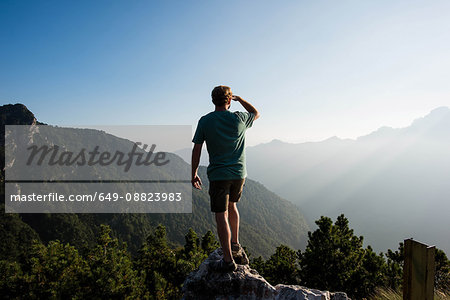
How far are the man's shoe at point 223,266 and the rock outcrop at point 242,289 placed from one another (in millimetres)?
99

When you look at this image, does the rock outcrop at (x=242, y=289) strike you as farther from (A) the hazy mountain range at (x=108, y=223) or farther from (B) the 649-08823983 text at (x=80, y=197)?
(B) the 649-08823983 text at (x=80, y=197)

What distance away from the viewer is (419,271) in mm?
2801

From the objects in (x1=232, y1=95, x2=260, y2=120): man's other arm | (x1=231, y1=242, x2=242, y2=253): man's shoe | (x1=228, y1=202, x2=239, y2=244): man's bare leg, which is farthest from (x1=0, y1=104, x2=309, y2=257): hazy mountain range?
(x1=232, y1=95, x2=260, y2=120): man's other arm

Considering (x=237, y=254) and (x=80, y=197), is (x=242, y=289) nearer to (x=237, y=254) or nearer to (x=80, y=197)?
(x=237, y=254)

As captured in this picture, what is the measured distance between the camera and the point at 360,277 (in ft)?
52.5

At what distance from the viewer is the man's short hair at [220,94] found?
3844 millimetres

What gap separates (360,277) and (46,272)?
19.9 m

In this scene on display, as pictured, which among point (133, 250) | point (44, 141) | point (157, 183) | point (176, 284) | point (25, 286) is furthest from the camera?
point (157, 183)

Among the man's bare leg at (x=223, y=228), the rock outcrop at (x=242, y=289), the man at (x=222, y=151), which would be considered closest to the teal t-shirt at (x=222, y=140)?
the man at (x=222, y=151)

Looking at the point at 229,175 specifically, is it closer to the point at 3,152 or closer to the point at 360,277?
the point at 360,277

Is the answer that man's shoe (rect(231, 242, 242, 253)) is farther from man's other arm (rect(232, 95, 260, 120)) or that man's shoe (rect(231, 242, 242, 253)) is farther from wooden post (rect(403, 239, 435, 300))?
wooden post (rect(403, 239, 435, 300))

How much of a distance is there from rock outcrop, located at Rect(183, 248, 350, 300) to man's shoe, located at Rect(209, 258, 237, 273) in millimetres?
99

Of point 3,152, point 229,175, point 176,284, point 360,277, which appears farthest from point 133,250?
point 229,175

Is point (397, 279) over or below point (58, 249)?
below
